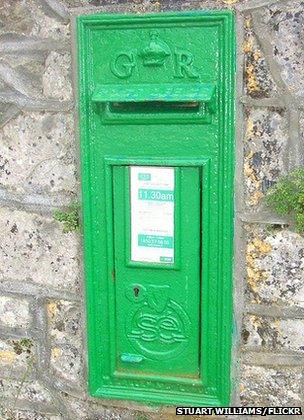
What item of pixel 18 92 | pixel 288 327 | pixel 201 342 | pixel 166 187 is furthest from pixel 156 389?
pixel 18 92

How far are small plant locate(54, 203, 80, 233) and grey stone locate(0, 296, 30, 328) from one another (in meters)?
0.44

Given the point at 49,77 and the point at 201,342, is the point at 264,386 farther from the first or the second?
the point at 49,77

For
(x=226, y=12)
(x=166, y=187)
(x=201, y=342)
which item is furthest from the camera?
(x=201, y=342)

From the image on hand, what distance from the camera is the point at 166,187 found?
229cm

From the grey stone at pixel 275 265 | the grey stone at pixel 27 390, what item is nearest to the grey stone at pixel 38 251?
the grey stone at pixel 27 390

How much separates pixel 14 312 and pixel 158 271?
74 centimetres

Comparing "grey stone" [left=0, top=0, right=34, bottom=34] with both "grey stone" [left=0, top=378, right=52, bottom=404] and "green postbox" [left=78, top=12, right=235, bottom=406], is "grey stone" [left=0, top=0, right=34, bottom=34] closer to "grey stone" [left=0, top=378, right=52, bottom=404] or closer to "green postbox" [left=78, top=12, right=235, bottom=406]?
"green postbox" [left=78, top=12, right=235, bottom=406]

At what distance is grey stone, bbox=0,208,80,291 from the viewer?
251cm

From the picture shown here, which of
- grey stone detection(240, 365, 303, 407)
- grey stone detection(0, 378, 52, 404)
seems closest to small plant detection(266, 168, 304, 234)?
grey stone detection(240, 365, 303, 407)

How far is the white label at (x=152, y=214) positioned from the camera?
2.30m

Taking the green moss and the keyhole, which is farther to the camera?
the green moss

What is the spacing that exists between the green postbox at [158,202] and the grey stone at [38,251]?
0.13 metres

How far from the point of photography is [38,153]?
2441 millimetres

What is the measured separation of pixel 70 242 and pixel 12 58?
0.82m
